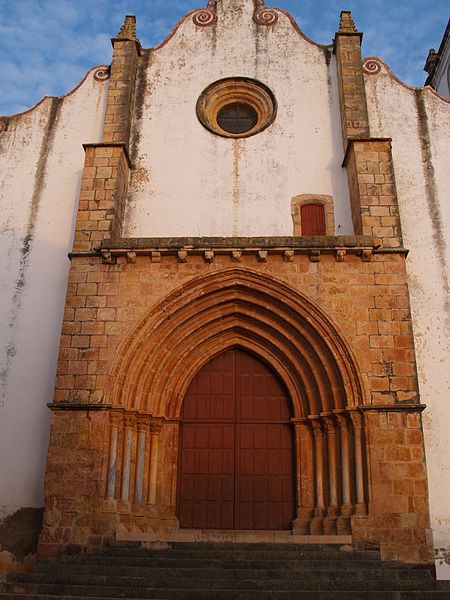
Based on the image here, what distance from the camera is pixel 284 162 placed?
1124 cm

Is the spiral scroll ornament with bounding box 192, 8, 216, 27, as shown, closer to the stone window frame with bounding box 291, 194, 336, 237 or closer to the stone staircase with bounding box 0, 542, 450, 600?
the stone window frame with bounding box 291, 194, 336, 237

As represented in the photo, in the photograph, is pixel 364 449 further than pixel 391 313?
No

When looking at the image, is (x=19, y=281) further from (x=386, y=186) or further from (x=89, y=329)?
(x=386, y=186)

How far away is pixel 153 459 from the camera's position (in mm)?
9453

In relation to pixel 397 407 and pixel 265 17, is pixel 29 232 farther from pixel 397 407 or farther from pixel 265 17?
pixel 397 407

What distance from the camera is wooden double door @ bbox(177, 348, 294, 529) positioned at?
31.2ft

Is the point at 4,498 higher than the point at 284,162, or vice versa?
the point at 284,162

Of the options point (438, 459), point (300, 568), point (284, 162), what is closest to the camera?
point (300, 568)

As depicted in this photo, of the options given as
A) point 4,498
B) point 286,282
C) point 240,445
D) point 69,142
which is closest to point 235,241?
point 286,282

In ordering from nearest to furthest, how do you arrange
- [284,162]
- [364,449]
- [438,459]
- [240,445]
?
1. [364,449]
2. [438,459]
3. [240,445]
4. [284,162]

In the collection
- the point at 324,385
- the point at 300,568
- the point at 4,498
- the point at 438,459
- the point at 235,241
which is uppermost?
the point at 235,241

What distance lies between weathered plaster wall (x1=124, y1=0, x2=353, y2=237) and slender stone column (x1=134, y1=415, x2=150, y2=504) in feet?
10.9

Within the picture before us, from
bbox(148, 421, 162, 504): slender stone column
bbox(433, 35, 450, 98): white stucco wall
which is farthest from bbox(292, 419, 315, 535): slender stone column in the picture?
bbox(433, 35, 450, 98): white stucco wall

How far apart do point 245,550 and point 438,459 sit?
10.7ft
